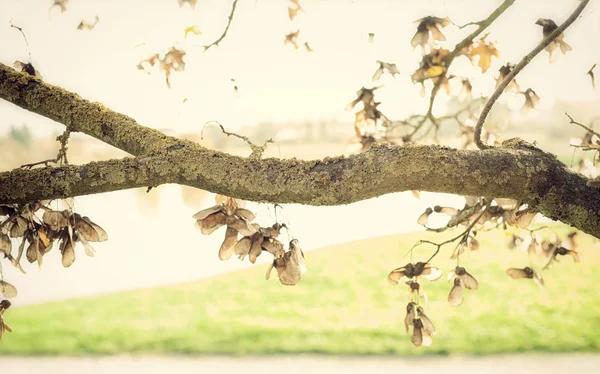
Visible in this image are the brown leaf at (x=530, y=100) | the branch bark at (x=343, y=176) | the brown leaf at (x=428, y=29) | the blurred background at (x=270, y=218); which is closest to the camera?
the branch bark at (x=343, y=176)

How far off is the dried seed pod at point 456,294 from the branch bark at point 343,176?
11.7 inches

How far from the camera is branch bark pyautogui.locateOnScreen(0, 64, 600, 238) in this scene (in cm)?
58

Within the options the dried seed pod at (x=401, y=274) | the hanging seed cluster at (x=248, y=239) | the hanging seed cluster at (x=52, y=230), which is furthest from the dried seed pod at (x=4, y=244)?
the dried seed pod at (x=401, y=274)

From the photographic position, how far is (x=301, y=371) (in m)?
2.17

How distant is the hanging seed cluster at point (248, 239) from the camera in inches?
26.3

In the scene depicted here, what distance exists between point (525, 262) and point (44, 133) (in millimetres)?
2309

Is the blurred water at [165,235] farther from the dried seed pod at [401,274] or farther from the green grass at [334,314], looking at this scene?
the dried seed pod at [401,274]

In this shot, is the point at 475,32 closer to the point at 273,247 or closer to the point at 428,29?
the point at 428,29

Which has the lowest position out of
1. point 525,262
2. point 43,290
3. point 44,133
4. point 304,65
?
point 43,290

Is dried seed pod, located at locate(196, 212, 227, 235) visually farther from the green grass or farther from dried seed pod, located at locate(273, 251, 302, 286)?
the green grass

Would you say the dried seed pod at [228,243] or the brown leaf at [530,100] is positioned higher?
the brown leaf at [530,100]

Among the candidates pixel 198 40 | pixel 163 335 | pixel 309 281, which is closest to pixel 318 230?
pixel 309 281

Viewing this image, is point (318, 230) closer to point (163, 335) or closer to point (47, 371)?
point (163, 335)

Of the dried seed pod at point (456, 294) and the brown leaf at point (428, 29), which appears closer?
the dried seed pod at point (456, 294)
